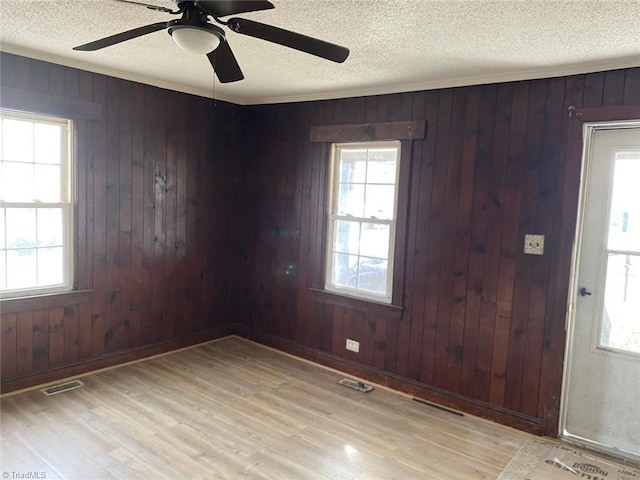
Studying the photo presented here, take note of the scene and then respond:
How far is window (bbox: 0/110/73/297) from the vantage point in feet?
10.9

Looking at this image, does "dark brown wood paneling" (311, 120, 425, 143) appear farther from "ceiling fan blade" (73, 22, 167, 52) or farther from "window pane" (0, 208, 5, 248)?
"window pane" (0, 208, 5, 248)

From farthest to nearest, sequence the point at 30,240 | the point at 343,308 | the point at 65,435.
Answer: the point at 343,308 < the point at 30,240 < the point at 65,435

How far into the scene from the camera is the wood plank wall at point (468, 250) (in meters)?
3.06

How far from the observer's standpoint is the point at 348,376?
4.02 metres

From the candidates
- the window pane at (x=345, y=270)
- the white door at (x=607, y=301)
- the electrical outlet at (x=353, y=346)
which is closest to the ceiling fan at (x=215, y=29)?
the white door at (x=607, y=301)

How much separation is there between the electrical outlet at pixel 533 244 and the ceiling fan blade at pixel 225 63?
2.14m

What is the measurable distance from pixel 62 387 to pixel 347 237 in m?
2.52

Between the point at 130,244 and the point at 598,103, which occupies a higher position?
the point at 598,103

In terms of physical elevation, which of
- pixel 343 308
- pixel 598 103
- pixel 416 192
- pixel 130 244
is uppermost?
pixel 598 103

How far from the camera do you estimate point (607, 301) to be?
9.68 ft

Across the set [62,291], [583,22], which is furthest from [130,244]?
[583,22]

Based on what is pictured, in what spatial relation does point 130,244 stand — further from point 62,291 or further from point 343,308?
point 343,308

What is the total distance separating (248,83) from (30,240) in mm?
2082

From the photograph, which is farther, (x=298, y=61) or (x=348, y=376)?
(x=348, y=376)
